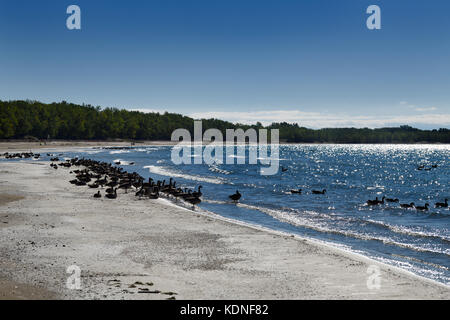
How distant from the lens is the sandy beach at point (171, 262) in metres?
10.6

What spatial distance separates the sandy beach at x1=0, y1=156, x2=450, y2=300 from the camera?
416 inches

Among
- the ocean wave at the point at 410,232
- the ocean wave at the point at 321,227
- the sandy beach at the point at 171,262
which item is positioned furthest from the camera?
the ocean wave at the point at 410,232

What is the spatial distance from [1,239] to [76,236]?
2.70m

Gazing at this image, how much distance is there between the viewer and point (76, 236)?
16.2 meters

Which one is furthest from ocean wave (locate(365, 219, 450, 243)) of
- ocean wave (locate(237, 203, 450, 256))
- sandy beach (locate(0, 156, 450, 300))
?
sandy beach (locate(0, 156, 450, 300))

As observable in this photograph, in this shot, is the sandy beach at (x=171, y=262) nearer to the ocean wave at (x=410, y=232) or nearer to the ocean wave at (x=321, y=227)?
the ocean wave at (x=321, y=227)

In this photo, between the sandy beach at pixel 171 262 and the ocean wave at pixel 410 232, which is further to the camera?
the ocean wave at pixel 410 232

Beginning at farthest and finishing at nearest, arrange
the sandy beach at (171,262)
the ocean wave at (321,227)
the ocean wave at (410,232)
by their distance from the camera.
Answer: the ocean wave at (410,232) < the ocean wave at (321,227) < the sandy beach at (171,262)

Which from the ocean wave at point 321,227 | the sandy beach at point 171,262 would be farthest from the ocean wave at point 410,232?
the sandy beach at point 171,262

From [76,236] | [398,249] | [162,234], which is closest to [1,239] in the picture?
[76,236]

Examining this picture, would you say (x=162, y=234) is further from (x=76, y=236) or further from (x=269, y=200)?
(x=269, y=200)

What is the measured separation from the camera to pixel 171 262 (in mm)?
13273

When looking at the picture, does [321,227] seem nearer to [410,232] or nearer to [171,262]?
[410,232]

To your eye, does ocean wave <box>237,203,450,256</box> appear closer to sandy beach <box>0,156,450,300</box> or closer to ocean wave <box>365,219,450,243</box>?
ocean wave <box>365,219,450,243</box>
